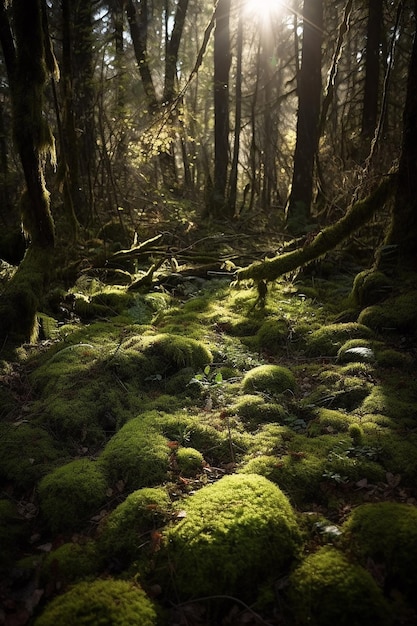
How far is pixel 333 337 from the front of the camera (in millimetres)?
5898

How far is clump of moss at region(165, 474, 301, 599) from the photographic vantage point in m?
2.57

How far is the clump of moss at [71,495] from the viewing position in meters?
3.19

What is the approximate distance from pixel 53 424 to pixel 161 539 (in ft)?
6.56

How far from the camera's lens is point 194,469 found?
11.9ft

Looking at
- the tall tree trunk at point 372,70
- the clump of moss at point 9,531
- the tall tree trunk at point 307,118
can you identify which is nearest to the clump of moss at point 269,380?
the clump of moss at point 9,531

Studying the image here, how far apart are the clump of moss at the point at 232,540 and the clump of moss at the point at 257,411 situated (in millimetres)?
1194

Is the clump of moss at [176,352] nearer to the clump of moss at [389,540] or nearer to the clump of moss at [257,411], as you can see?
the clump of moss at [257,411]

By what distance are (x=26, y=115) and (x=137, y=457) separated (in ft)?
17.5

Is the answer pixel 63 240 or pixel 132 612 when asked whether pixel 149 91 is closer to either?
pixel 63 240

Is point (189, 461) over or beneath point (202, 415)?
beneath

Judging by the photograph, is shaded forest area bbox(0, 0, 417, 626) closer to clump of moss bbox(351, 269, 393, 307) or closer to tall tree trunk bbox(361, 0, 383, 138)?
clump of moss bbox(351, 269, 393, 307)

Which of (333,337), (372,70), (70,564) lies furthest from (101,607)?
(372,70)

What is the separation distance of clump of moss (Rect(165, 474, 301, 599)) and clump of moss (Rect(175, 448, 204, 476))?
434 millimetres

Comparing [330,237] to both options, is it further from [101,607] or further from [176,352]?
[101,607]
